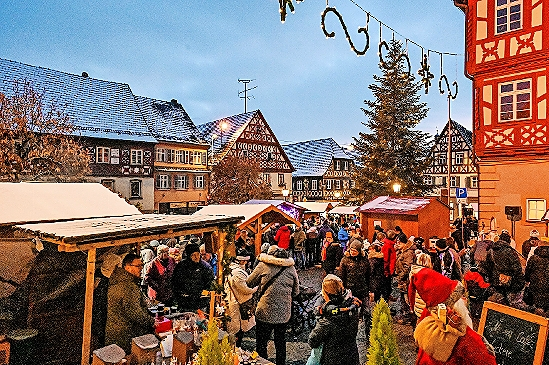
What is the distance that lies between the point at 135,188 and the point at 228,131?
13340mm

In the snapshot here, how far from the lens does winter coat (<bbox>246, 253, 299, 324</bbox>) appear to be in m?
5.68

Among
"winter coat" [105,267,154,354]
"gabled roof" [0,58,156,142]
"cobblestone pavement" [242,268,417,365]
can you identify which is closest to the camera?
"winter coat" [105,267,154,354]

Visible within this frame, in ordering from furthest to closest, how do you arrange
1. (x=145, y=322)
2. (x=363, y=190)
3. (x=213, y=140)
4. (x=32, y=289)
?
(x=213, y=140) < (x=363, y=190) < (x=32, y=289) < (x=145, y=322)

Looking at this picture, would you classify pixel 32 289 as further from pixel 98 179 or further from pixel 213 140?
pixel 213 140

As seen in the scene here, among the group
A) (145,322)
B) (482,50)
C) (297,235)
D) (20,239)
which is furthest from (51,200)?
(482,50)

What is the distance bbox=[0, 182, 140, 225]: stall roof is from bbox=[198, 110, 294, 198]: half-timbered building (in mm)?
29747

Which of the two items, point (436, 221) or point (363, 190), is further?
point (363, 190)

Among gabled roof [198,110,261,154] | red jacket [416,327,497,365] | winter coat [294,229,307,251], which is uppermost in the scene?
gabled roof [198,110,261,154]

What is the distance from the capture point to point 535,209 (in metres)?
14.3

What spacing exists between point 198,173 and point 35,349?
3340 centimetres

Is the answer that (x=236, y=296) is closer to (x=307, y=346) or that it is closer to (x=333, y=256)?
(x=307, y=346)

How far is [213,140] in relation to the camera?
43281mm

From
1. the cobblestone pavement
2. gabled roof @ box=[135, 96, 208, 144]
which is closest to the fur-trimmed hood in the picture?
the cobblestone pavement

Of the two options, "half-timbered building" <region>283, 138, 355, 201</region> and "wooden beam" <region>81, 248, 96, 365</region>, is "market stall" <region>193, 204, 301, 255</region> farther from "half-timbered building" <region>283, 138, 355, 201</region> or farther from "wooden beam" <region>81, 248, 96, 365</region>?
"half-timbered building" <region>283, 138, 355, 201</region>
